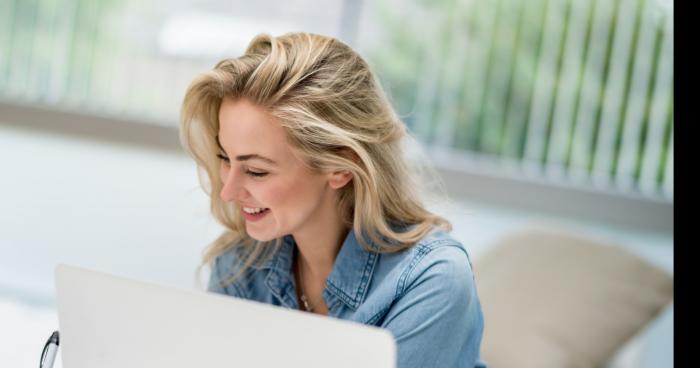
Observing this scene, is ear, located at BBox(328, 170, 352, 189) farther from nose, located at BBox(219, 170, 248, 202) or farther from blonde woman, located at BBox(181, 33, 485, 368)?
nose, located at BBox(219, 170, 248, 202)

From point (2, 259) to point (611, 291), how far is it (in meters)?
2.66

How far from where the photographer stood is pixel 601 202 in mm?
3963

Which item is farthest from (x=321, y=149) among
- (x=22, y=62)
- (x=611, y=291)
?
(x=22, y=62)

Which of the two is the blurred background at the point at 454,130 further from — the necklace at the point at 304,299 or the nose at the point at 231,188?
the nose at the point at 231,188

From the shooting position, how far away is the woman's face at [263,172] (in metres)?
1.67

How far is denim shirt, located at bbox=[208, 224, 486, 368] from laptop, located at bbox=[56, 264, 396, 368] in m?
0.49

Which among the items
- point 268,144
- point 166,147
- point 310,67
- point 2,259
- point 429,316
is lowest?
point 2,259

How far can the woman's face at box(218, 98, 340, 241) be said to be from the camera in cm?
167

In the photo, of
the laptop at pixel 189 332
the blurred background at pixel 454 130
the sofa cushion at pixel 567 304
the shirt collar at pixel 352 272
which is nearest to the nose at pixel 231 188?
the shirt collar at pixel 352 272

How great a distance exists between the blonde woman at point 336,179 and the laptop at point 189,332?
1.70 feet

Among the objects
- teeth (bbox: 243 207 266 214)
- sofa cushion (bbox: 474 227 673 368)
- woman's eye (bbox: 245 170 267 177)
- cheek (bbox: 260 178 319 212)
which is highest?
woman's eye (bbox: 245 170 267 177)

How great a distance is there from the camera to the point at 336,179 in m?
1.74

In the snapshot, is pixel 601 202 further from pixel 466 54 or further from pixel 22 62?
pixel 22 62

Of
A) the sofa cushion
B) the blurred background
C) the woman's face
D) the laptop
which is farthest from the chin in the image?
the blurred background
